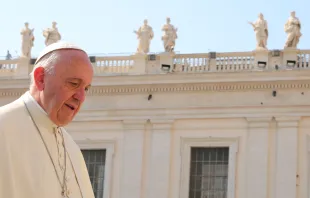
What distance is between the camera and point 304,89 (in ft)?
73.0

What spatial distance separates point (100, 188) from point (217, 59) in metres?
4.41

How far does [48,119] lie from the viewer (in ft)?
9.91

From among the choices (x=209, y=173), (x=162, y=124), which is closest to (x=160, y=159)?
(x=162, y=124)

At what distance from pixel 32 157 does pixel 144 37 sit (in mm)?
21759

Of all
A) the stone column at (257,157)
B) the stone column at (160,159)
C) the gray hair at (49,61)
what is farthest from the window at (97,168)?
the gray hair at (49,61)

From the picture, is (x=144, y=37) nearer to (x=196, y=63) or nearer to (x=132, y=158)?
(x=196, y=63)

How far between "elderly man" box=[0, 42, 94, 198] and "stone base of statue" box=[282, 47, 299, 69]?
19.7 metres

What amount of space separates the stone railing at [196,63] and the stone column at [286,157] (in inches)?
56.3

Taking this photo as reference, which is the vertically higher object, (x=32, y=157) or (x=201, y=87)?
(x=201, y=87)

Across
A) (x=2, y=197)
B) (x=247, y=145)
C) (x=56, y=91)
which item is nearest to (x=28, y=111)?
(x=56, y=91)

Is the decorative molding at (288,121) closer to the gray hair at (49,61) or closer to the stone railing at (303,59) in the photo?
the stone railing at (303,59)

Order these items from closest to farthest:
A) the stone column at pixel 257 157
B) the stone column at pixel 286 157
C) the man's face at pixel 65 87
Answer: the man's face at pixel 65 87
the stone column at pixel 286 157
the stone column at pixel 257 157

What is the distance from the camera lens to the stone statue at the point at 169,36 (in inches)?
947

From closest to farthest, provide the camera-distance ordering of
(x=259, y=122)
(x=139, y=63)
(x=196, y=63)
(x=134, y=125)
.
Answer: (x=259, y=122)
(x=134, y=125)
(x=196, y=63)
(x=139, y=63)
